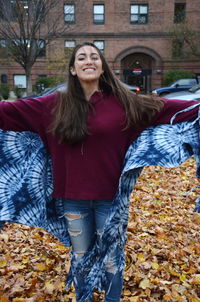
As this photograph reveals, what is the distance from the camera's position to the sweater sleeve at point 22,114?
2068 millimetres

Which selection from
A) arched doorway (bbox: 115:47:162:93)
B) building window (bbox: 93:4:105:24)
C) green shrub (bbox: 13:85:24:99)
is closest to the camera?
green shrub (bbox: 13:85:24:99)

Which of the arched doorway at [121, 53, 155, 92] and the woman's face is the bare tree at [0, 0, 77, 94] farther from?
the arched doorway at [121, 53, 155, 92]

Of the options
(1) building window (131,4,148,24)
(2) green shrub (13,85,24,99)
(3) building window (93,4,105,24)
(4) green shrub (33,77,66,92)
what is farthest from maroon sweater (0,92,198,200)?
(1) building window (131,4,148,24)

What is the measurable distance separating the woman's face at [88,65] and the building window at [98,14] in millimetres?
24974

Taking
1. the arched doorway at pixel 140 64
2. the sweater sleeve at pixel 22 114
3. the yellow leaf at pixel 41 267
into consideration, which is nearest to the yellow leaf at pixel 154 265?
the yellow leaf at pixel 41 267

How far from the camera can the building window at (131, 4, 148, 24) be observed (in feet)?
81.6

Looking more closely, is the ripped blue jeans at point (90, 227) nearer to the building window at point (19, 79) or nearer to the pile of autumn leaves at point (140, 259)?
the pile of autumn leaves at point (140, 259)

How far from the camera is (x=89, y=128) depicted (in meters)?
2.01

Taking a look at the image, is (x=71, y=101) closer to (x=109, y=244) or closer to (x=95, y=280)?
(x=109, y=244)

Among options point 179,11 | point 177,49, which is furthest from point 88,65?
point 179,11

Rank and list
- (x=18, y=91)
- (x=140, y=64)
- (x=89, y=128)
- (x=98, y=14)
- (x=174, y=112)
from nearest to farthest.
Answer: (x=89, y=128) < (x=174, y=112) < (x=18, y=91) < (x=98, y=14) < (x=140, y=64)

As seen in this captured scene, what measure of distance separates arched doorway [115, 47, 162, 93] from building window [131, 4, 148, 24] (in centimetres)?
233

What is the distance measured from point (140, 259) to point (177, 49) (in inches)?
974

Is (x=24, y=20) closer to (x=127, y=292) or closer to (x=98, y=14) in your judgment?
(x=127, y=292)
